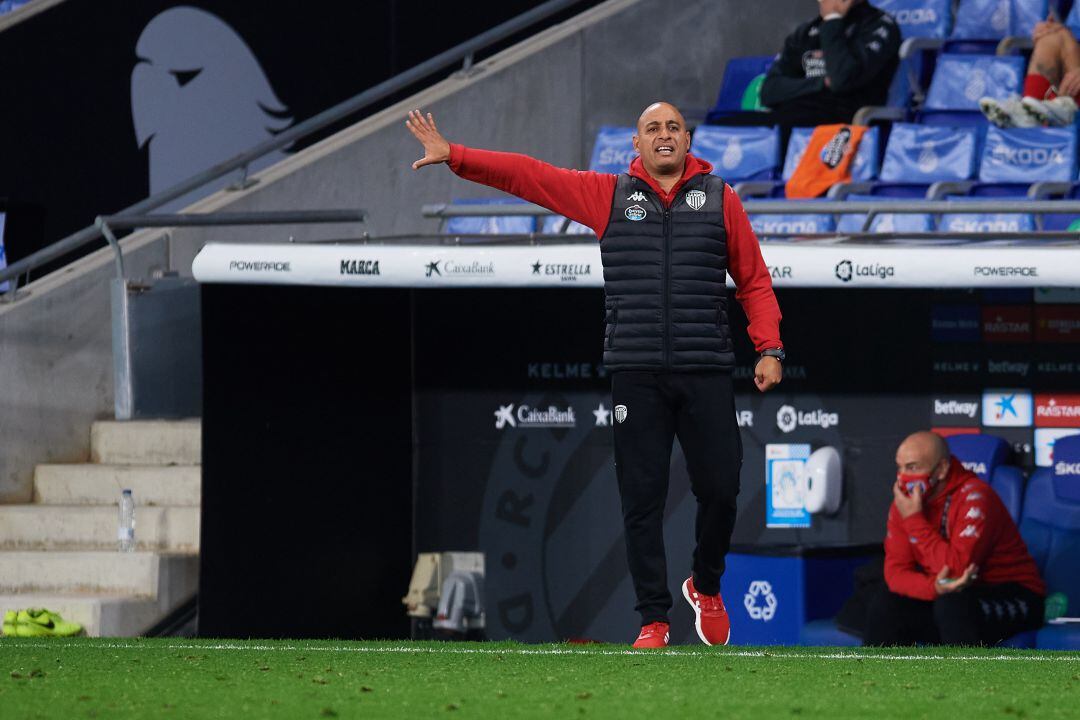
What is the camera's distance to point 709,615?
6.58m

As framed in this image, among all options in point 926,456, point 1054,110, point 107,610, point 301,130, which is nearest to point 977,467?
point 926,456

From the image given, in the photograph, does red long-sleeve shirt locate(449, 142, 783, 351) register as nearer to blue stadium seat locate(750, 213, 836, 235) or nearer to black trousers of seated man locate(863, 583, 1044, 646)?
black trousers of seated man locate(863, 583, 1044, 646)

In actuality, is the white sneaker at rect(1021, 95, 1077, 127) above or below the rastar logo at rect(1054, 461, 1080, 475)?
above

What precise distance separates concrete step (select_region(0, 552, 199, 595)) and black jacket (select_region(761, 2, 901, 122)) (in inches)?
200

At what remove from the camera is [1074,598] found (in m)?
8.90

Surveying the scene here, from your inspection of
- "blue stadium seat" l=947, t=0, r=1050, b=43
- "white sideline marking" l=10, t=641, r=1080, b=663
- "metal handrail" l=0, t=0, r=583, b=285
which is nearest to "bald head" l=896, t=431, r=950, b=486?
"white sideline marking" l=10, t=641, r=1080, b=663

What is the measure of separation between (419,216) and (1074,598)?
481cm

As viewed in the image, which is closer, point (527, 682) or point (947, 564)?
point (527, 682)

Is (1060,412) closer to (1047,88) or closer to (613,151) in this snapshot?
(1047,88)

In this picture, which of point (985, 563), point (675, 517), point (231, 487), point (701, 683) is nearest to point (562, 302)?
point (675, 517)

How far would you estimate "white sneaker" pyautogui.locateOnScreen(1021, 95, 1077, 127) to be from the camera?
11.3 metres

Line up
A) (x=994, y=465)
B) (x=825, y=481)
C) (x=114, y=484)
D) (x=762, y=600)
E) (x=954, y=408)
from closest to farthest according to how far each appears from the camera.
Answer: (x=762, y=600), (x=994, y=465), (x=825, y=481), (x=954, y=408), (x=114, y=484)

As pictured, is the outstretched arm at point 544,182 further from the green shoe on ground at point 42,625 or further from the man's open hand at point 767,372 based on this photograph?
the green shoe on ground at point 42,625

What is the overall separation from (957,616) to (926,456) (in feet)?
2.52
